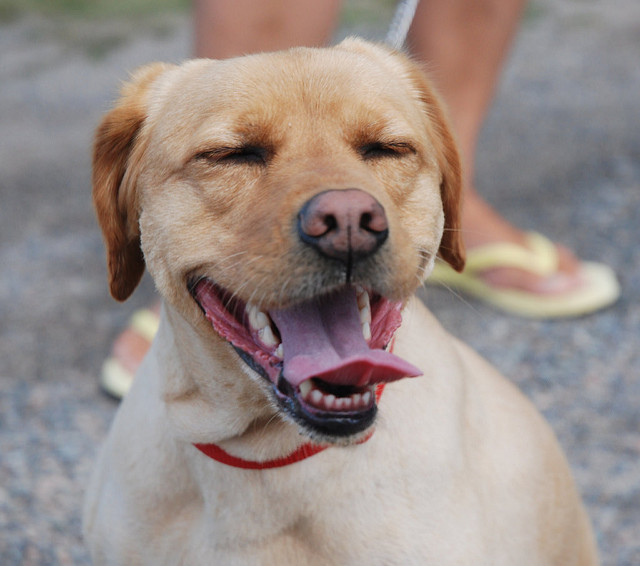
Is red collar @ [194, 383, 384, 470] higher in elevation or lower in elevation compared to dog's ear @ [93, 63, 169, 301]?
lower

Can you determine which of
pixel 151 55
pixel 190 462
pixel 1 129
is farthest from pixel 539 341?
pixel 151 55

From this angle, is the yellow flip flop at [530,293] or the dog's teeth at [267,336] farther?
the yellow flip flop at [530,293]

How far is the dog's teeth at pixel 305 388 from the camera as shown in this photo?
74.6 inches

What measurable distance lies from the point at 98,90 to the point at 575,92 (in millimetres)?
4134

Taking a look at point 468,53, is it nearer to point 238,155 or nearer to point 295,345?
point 238,155

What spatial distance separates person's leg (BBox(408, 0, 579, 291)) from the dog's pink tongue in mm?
2291

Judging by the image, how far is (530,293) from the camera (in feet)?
14.7

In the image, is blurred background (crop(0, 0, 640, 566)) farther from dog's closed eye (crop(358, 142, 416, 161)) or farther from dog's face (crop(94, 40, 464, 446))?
dog's closed eye (crop(358, 142, 416, 161))

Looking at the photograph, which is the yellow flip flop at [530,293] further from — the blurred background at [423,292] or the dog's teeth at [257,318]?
the dog's teeth at [257,318]

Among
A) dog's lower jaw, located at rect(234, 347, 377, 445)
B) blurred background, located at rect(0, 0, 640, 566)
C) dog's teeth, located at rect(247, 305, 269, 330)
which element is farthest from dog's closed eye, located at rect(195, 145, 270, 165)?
blurred background, located at rect(0, 0, 640, 566)

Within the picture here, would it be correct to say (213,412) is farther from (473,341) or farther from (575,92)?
(575,92)

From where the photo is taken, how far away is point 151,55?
8.39m

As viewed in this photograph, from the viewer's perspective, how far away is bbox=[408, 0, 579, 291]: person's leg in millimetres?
4219

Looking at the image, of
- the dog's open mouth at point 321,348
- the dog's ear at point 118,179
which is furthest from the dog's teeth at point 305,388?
the dog's ear at point 118,179
